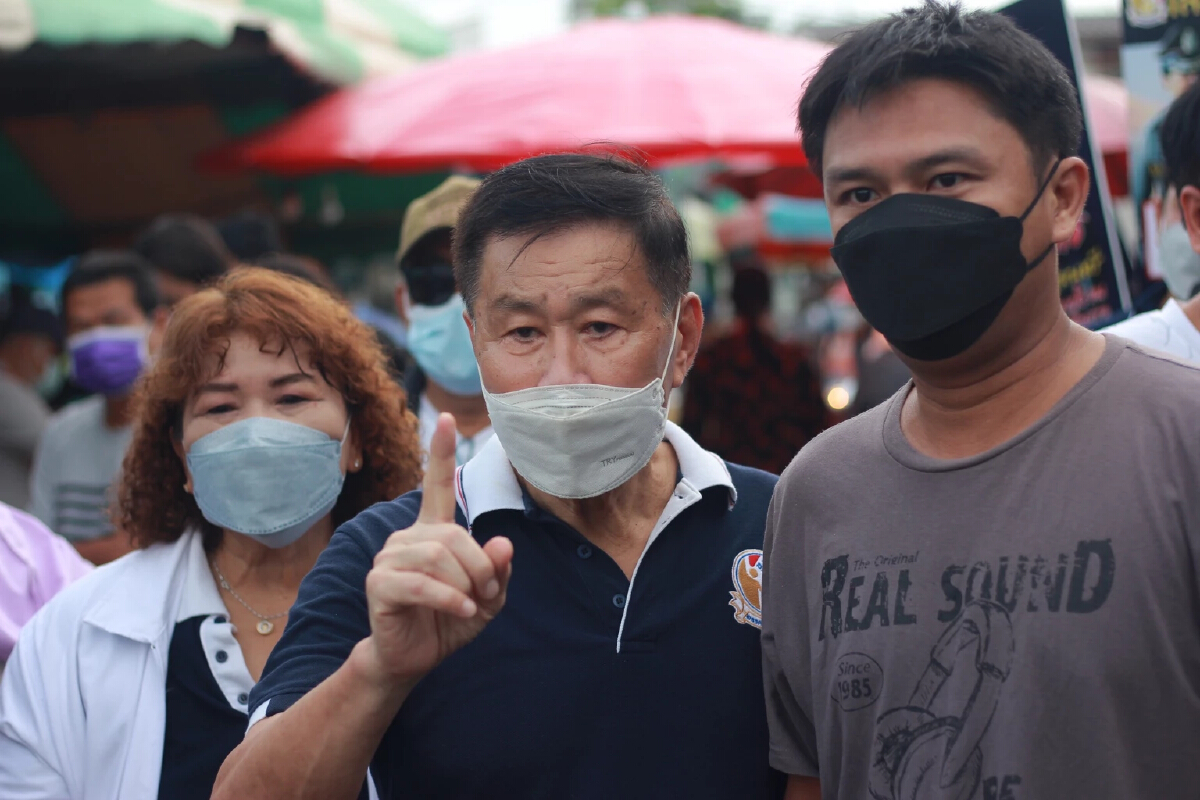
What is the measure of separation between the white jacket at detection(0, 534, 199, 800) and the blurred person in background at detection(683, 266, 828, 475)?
358cm

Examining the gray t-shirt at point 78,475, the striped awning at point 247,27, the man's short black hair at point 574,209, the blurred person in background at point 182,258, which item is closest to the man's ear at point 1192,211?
the man's short black hair at point 574,209

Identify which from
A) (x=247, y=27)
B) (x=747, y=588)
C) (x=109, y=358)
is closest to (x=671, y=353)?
(x=747, y=588)

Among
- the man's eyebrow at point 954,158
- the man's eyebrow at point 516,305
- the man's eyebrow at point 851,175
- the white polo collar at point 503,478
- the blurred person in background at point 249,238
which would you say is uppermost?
the blurred person in background at point 249,238

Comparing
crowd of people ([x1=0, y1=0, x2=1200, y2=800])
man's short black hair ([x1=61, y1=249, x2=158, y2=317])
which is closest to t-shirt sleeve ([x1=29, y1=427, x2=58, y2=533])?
man's short black hair ([x1=61, y1=249, x2=158, y2=317])

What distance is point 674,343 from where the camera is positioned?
2.31 metres

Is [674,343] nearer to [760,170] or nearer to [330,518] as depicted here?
[330,518]

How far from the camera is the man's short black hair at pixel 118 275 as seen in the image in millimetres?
5082

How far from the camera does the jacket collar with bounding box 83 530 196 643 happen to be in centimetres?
258

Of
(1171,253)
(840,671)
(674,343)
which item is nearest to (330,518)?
(674,343)

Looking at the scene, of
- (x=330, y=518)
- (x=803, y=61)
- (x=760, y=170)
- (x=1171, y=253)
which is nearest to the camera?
(x=330, y=518)

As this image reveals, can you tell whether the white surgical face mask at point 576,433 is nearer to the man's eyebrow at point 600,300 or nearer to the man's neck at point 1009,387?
the man's eyebrow at point 600,300

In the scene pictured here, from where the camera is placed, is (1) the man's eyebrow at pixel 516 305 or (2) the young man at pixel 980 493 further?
(1) the man's eyebrow at pixel 516 305

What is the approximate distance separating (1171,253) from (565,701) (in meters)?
2.31

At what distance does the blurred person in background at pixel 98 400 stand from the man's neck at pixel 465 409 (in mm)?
1168
